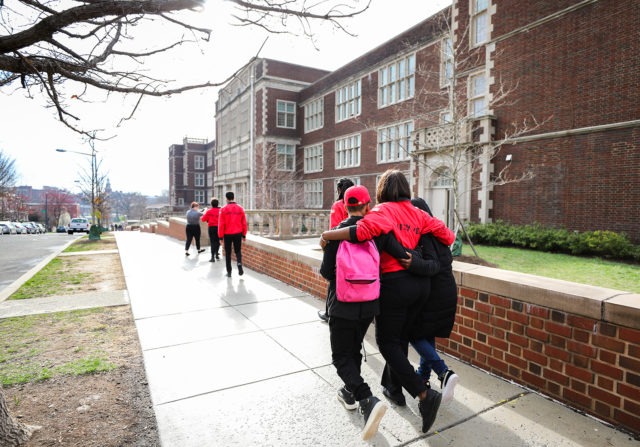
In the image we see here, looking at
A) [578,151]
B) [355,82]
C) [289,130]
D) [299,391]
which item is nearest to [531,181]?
[578,151]

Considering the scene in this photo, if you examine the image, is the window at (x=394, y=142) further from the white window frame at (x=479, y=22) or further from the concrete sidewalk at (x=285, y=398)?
the concrete sidewalk at (x=285, y=398)

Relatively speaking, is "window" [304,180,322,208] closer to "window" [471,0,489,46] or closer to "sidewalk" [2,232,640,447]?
"window" [471,0,489,46]

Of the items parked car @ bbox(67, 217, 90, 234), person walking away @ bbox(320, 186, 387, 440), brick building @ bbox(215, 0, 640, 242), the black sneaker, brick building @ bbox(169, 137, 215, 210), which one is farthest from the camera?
brick building @ bbox(169, 137, 215, 210)

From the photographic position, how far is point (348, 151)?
88.2 ft

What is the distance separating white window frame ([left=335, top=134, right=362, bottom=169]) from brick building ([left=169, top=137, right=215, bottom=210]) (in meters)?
41.4

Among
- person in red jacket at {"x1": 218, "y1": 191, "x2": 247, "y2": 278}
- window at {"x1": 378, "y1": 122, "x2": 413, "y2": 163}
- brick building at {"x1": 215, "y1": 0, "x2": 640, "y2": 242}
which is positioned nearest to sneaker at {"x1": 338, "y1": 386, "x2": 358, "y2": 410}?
person in red jacket at {"x1": 218, "y1": 191, "x2": 247, "y2": 278}

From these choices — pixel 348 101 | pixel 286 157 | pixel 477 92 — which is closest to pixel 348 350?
pixel 477 92

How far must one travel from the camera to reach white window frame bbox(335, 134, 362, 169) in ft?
85.4

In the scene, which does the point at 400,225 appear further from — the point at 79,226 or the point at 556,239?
the point at 79,226

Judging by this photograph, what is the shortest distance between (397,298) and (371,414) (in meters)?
0.75

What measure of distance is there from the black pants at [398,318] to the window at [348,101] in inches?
956

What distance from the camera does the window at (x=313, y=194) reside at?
1197 inches

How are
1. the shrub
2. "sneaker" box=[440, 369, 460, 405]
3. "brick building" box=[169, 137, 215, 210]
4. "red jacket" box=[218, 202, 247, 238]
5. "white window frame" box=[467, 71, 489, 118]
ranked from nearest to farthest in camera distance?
"sneaker" box=[440, 369, 460, 405]
"red jacket" box=[218, 202, 247, 238]
the shrub
"white window frame" box=[467, 71, 489, 118]
"brick building" box=[169, 137, 215, 210]

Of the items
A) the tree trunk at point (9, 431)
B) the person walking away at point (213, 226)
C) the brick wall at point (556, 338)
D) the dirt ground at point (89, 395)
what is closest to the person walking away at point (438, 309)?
the brick wall at point (556, 338)
